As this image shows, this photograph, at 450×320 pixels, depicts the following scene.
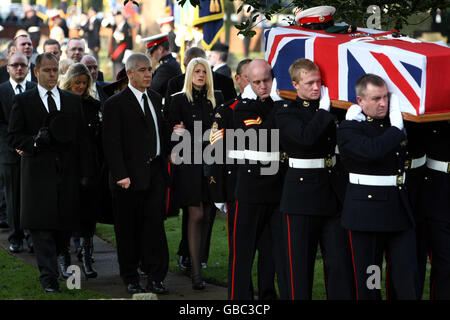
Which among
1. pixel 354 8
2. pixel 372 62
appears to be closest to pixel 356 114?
pixel 372 62

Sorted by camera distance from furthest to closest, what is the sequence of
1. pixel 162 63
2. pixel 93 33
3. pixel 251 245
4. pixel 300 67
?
pixel 93 33 → pixel 162 63 → pixel 251 245 → pixel 300 67

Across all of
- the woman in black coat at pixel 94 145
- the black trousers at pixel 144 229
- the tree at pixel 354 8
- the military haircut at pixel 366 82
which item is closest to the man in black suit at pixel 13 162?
the woman in black coat at pixel 94 145

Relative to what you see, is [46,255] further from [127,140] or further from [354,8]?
[354,8]

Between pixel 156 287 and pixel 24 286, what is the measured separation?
41.5 inches

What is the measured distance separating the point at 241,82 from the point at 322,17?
1.05 metres

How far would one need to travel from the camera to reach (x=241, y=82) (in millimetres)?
7871

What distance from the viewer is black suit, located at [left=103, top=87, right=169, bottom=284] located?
770 centimetres

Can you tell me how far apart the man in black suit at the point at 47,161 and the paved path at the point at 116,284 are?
1.64 ft

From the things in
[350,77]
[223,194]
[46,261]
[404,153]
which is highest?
[350,77]

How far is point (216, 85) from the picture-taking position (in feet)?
30.6
